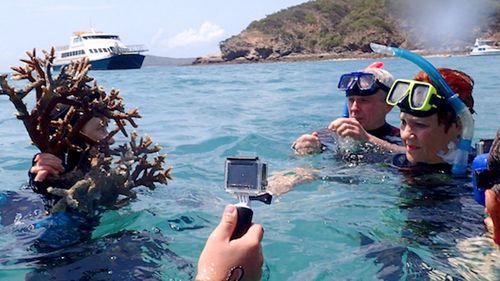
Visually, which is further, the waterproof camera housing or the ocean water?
the ocean water

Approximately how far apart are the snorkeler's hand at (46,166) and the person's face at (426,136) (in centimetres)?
233

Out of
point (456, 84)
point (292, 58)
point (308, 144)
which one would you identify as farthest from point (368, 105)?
point (292, 58)

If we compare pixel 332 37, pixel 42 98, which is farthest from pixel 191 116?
pixel 332 37

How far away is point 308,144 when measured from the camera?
226 inches

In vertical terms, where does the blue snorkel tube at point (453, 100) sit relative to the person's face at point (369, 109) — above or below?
above

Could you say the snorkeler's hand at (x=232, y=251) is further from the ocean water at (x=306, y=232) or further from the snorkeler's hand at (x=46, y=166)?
the snorkeler's hand at (x=46, y=166)

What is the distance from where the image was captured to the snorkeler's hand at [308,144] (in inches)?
225

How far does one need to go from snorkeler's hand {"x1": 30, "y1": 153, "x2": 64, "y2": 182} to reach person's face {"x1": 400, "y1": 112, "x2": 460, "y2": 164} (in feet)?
7.64

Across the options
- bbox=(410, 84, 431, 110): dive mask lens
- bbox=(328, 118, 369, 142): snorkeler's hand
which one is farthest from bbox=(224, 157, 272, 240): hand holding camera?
bbox=(328, 118, 369, 142): snorkeler's hand

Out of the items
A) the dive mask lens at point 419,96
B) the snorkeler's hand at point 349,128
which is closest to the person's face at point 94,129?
the dive mask lens at point 419,96

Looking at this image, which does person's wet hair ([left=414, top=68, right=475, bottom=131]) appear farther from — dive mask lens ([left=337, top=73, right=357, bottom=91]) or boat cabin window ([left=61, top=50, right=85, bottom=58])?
boat cabin window ([left=61, top=50, right=85, bottom=58])

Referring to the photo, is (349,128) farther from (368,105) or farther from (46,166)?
(46,166)

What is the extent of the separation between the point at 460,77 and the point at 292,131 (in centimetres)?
464

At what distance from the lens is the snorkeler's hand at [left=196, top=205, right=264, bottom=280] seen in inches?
72.4
